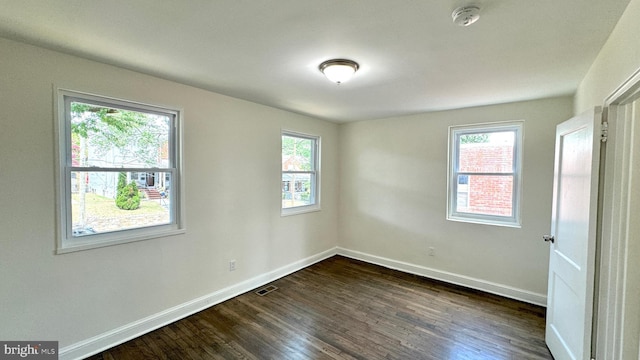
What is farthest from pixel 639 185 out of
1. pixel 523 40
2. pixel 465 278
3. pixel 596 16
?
pixel 465 278

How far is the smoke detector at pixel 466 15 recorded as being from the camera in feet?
4.47

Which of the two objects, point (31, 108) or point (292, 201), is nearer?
point (31, 108)

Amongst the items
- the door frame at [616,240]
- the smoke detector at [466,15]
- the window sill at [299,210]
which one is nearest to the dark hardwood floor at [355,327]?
the door frame at [616,240]

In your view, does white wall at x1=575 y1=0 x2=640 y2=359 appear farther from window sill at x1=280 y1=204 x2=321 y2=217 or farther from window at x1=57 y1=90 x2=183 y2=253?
window at x1=57 y1=90 x2=183 y2=253

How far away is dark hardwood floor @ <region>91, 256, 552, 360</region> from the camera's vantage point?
2.20 meters

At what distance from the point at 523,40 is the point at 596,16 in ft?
1.09

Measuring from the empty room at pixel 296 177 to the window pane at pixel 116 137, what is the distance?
2 cm

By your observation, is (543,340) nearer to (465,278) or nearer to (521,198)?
(465,278)

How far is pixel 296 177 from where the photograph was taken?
4133 millimetres

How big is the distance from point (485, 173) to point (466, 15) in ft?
8.46

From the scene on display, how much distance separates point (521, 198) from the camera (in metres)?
3.15

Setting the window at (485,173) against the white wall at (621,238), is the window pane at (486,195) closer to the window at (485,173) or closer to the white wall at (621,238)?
the window at (485,173)

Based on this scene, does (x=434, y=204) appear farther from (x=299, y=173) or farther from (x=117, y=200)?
(x=117, y=200)

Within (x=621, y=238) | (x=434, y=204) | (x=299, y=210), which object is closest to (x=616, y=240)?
(x=621, y=238)
